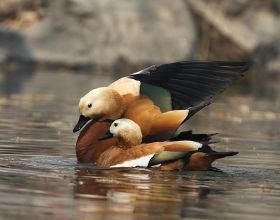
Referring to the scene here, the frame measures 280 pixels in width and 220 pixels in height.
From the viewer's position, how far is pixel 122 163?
8.13 metres

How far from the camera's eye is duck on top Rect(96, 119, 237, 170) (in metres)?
7.86

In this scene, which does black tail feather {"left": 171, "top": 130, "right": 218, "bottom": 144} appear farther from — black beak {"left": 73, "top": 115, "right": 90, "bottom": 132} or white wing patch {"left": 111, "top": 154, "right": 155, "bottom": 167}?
black beak {"left": 73, "top": 115, "right": 90, "bottom": 132}

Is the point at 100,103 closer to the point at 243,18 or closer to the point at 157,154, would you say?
the point at 157,154

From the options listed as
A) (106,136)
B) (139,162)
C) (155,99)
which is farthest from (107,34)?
(139,162)

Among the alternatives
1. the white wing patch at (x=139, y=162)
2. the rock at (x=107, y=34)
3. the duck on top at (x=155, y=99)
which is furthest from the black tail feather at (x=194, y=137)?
the rock at (x=107, y=34)

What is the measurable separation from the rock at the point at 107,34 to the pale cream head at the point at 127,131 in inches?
737

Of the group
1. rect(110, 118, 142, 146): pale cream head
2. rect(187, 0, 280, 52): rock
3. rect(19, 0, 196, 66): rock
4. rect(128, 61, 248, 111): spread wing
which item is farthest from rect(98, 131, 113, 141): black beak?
rect(187, 0, 280, 52): rock

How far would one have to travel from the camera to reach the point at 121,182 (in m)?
7.45

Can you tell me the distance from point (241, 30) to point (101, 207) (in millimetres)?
25239

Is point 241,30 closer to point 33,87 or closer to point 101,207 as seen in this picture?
point 33,87

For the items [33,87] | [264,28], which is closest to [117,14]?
[264,28]

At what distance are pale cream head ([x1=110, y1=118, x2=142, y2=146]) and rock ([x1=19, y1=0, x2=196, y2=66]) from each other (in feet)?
61.4

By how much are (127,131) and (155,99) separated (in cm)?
76

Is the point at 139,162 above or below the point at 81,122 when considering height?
below
